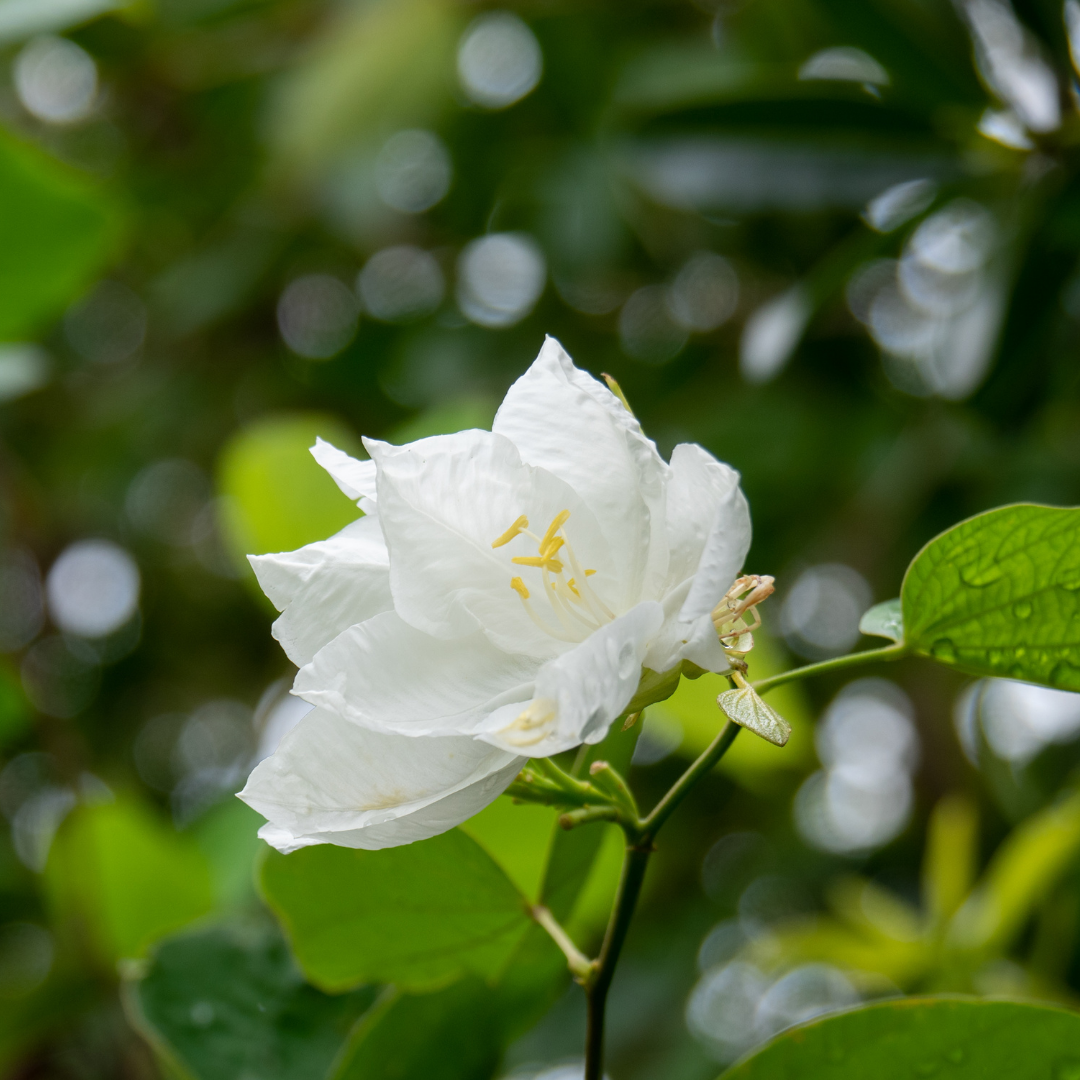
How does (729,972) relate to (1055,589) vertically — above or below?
below

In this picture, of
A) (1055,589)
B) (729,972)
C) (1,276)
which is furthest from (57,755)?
(729,972)

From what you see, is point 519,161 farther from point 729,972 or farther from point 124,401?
point 729,972

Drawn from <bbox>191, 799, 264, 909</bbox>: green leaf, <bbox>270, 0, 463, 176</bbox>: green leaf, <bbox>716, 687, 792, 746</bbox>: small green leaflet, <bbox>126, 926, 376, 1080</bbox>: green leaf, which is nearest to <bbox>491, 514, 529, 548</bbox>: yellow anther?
<bbox>716, 687, 792, 746</bbox>: small green leaflet

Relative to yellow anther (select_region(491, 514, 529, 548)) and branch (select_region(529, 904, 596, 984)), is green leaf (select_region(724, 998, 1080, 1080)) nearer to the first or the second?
branch (select_region(529, 904, 596, 984))

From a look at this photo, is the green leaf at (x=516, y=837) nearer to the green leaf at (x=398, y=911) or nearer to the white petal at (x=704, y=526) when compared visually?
the green leaf at (x=398, y=911)

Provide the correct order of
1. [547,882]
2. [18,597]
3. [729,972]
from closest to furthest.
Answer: [547,882], [729,972], [18,597]

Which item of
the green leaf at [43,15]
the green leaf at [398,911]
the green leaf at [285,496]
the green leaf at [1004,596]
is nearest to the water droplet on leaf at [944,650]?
the green leaf at [1004,596]
